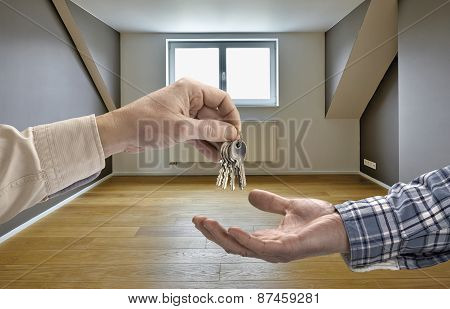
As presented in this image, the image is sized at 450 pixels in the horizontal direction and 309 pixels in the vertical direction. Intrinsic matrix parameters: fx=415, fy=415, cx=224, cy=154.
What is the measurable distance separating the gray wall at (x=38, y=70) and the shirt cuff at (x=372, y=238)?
2580 mm

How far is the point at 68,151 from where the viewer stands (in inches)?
39.4

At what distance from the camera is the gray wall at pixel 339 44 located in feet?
13.7

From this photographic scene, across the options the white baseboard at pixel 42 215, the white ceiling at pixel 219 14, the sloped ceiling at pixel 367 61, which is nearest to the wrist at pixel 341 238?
the white baseboard at pixel 42 215

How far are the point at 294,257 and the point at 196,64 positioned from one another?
513 centimetres

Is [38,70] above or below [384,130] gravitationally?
above

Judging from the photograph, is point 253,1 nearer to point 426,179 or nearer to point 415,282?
point 415,282

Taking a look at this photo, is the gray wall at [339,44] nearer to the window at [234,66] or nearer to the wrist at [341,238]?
the window at [234,66]

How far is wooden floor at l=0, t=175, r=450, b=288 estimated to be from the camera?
78.8 inches

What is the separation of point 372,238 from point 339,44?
173 inches

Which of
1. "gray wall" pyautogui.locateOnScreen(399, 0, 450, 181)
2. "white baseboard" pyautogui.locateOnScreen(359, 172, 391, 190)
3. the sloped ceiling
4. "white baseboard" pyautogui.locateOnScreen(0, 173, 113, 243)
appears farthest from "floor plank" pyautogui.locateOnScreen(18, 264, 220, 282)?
"white baseboard" pyautogui.locateOnScreen(359, 172, 391, 190)

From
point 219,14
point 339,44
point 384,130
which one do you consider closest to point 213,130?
point 219,14

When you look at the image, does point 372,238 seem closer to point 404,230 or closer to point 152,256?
point 404,230

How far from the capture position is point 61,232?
9.65ft

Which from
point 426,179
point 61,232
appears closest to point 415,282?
point 426,179
